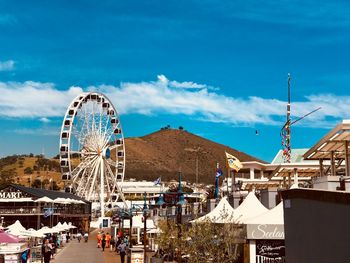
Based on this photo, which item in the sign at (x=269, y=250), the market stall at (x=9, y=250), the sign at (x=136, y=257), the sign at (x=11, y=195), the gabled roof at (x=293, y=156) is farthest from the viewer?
the sign at (x=11, y=195)

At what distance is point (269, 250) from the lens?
19844 mm

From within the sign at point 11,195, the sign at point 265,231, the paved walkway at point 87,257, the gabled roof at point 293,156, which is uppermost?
the gabled roof at point 293,156

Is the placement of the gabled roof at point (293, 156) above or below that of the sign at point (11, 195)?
above

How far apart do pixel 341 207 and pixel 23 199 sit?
67.8 meters

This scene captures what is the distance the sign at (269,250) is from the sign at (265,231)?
98 cm

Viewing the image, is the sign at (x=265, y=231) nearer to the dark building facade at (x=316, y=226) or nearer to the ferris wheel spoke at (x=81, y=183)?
the dark building facade at (x=316, y=226)

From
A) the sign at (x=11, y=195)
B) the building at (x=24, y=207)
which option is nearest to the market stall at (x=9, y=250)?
the building at (x=24, y=207)

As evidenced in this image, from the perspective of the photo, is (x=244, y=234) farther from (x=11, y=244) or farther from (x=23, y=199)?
(x=23, y=199)

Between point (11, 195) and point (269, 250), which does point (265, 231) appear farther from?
point (11, 195)

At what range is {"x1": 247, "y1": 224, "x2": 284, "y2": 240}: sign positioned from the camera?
18203mm

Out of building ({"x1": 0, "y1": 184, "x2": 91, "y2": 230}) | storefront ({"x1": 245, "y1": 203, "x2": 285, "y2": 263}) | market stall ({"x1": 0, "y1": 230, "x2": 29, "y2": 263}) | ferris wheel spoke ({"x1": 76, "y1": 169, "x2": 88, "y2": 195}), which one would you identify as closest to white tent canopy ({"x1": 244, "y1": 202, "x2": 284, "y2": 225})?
storefront ({"x1": 245, "y1": 203, "x2": 285, "y2": 263})

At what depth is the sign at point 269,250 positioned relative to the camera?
19.8 meters

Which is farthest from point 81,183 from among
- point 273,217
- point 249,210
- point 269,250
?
point 273,217

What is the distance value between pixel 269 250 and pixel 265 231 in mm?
1481
